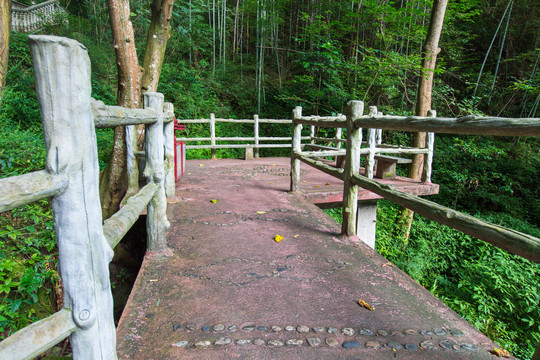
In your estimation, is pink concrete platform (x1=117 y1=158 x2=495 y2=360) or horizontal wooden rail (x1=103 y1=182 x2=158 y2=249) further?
pink concrete platform (x1=117 y1=158 x2=495 y2=360)

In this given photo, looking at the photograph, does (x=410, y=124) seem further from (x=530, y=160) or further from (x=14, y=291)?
(x=530, y=160)

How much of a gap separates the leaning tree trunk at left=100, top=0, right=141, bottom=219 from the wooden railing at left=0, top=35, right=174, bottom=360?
3851mm

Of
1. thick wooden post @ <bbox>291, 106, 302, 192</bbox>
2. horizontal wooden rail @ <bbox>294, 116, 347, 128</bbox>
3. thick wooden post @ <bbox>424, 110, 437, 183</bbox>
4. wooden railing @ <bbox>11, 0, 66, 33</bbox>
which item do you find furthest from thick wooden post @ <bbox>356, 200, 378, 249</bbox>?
wooden railing @ <bbox>11, 0, 66, 33</bbox>

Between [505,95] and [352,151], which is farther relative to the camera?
[505,95]

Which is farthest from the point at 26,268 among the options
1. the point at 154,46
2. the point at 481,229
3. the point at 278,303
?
the point at 481,229

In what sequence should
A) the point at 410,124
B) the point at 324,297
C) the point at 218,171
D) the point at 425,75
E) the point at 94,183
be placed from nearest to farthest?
the point at 94,183 → the point at 324,297 → the point at 410,124 → the point at 218,171 → the point at 425,75

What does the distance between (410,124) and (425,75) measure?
215 inches

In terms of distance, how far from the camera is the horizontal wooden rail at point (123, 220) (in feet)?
4.57

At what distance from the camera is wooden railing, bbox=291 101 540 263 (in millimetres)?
1376

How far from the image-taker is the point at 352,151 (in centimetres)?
292

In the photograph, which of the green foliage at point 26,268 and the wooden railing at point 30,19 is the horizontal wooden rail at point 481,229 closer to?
the green foliage at point 26,268

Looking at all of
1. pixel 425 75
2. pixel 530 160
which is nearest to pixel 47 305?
pixel 425 75

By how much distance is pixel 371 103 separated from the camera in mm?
11539

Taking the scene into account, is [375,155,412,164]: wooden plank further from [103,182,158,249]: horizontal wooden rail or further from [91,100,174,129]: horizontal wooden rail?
[91,100,174,129]: horizontal wooden rail
